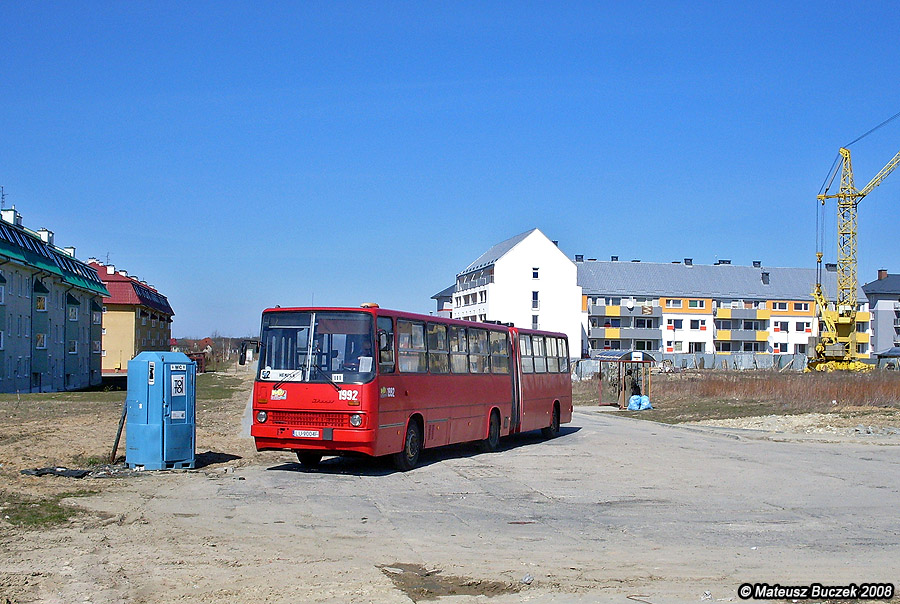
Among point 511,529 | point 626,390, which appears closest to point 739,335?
point 626,390

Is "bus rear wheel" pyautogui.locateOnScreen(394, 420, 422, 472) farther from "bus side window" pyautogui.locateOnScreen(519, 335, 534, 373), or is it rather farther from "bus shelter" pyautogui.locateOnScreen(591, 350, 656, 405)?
"bus shelter" pyautogui.locateOnScreen(591, 350, 656, 405)

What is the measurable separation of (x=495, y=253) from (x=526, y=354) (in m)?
77.6

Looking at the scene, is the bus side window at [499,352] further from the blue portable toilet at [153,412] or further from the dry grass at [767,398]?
the dry grass at [767,398]

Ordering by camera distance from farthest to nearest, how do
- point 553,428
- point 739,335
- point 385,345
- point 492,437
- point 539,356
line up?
point 739,335
point 553,428
point 539,356
point 492,437
point 385,345

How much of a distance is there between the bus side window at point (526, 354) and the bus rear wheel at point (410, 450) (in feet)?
19.8

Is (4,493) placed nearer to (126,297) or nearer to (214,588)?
(214,588)

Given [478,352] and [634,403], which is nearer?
[478,352]

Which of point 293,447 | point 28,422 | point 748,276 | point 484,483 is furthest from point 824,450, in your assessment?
point 748,276

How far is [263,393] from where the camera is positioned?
15.7 meters

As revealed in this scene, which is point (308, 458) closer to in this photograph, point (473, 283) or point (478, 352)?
point (478, 352)

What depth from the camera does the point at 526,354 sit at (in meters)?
22.9

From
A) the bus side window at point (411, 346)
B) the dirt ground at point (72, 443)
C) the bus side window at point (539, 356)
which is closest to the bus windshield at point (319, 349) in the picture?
the bus side window at point (411, 346)

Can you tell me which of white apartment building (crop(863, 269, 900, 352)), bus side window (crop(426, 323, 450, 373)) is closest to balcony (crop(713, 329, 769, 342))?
white apartment building (crop(863, 269, 900, 352))

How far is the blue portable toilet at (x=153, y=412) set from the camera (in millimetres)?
14914
